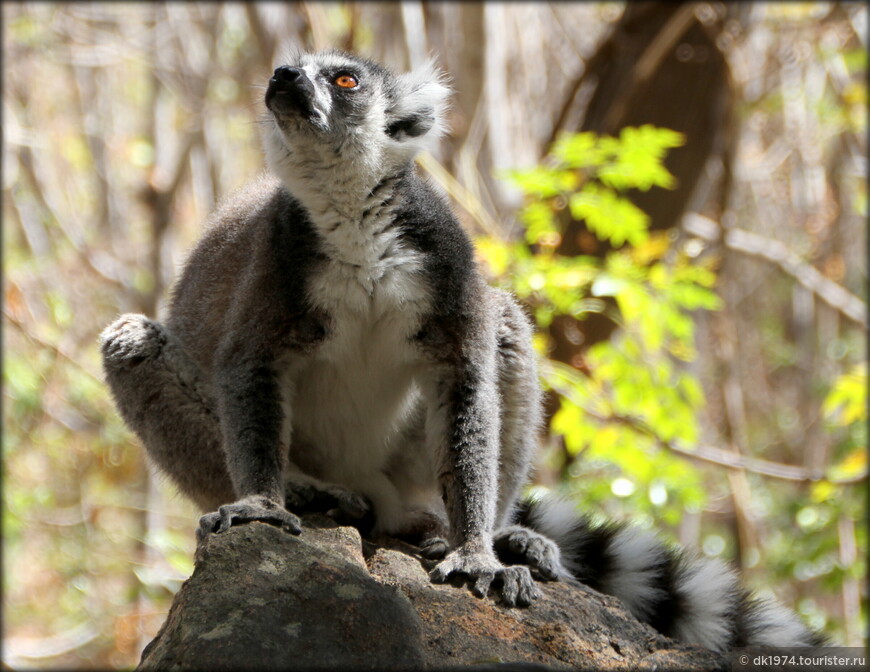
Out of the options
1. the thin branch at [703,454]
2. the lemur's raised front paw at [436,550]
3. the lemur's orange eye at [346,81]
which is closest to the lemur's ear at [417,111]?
the lemur's orange eye at [346,81]

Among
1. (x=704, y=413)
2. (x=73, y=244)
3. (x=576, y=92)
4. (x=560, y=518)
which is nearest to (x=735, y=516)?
(x=704, y=413)

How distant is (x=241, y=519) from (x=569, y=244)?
415 cm

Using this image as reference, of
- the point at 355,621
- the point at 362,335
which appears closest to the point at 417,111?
the point at 362,335

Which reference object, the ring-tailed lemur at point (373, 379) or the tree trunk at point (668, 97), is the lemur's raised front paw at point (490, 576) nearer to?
the ring-tailed lemur at point (373, 379)

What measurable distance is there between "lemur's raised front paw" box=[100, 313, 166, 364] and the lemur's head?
3.15ft

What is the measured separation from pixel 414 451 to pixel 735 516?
611 centimetres

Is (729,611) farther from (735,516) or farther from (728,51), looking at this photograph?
(735,516)

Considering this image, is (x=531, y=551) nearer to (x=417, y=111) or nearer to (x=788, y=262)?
(x=417, y=111)

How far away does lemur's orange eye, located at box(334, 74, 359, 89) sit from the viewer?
13.8ft

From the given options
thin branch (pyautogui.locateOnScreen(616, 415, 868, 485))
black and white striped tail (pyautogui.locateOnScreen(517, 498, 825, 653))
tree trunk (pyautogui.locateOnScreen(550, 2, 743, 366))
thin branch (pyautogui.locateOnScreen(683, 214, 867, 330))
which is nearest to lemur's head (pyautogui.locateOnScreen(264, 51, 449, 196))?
black and white striped tail (pyautogui.locateOnScreen(517, 498, 825, 653))

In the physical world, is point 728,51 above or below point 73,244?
below

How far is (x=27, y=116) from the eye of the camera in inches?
490

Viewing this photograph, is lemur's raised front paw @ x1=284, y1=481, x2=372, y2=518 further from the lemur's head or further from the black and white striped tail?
the lemur's head

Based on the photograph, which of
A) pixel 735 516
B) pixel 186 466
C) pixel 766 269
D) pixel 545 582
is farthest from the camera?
pixel 766 269
